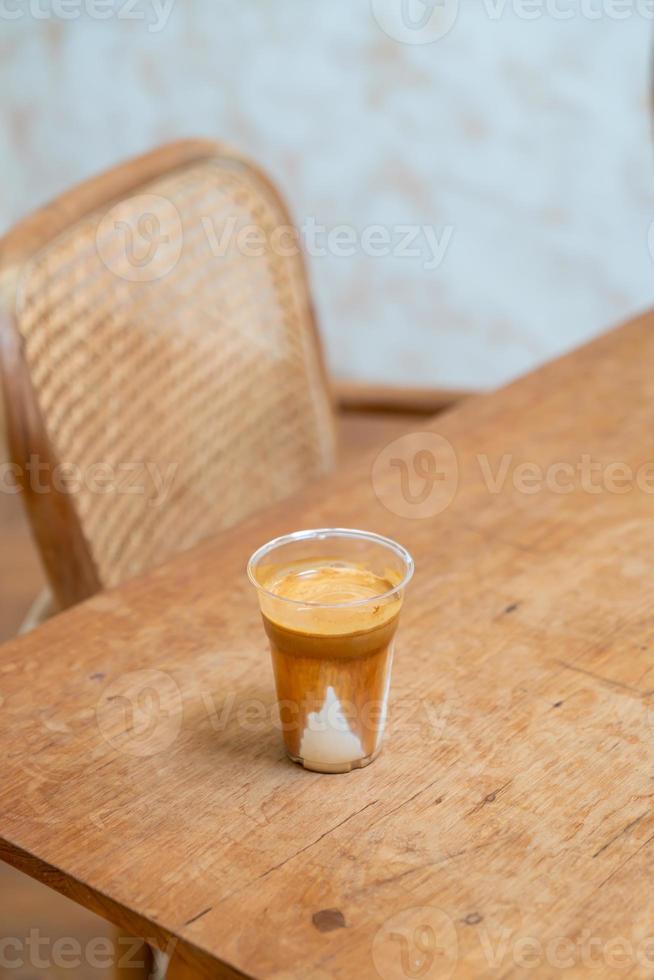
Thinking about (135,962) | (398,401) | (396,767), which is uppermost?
(396,767)

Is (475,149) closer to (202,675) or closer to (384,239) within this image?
(384,239)

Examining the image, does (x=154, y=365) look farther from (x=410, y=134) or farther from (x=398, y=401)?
(x=410, y=134)

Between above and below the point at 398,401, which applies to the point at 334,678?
above

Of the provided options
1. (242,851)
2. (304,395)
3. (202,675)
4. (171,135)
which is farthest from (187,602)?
(171,135)

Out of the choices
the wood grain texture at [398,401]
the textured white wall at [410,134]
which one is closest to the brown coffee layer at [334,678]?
the wood grain texture at [398,401]

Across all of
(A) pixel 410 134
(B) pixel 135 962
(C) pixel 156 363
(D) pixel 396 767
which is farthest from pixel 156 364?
(A) pixel 410 134

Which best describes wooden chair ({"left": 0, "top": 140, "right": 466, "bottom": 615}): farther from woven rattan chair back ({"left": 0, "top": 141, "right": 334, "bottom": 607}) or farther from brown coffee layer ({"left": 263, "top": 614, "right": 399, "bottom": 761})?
brown coffee layer ({"left": 263, "top": 614, "right": 399, "bottom": 761})

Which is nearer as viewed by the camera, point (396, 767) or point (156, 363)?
→ point (396, 767)
